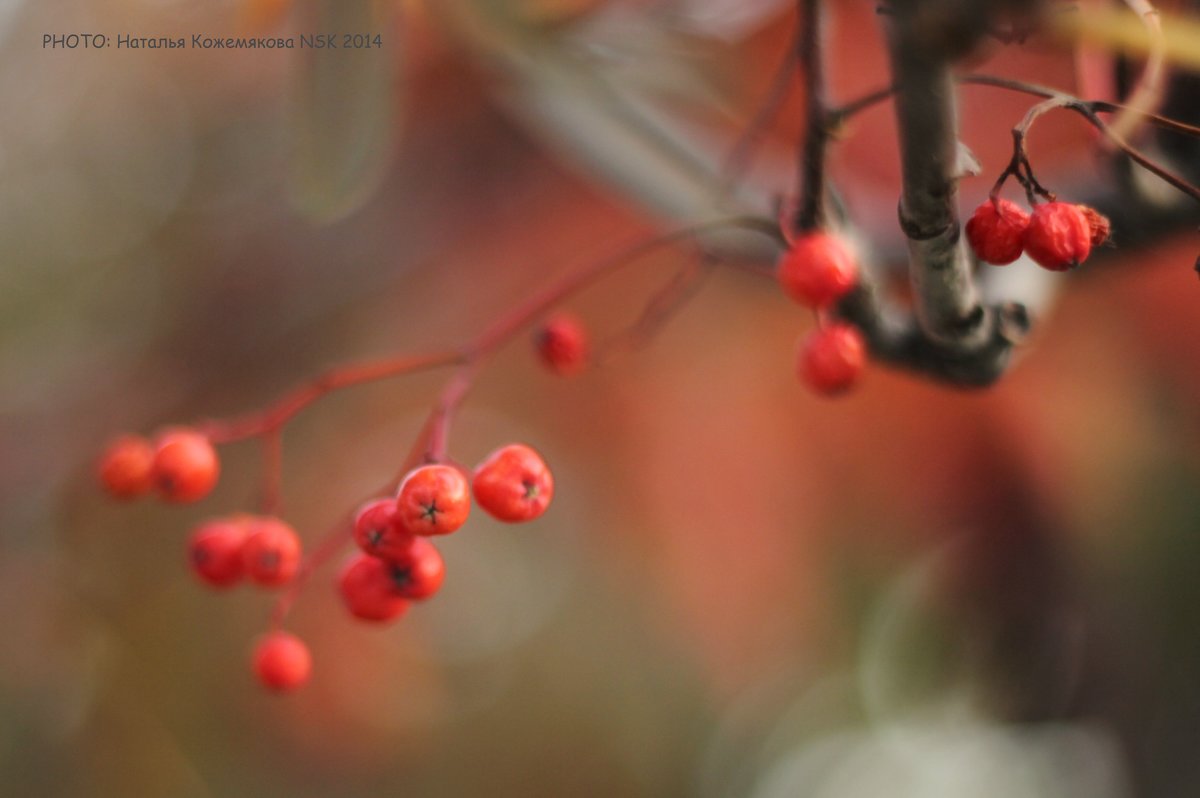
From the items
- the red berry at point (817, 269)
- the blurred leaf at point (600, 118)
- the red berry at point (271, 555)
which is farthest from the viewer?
the blurred leaf at point (600, 118)

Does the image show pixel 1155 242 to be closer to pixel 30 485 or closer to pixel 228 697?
pixel 30 485

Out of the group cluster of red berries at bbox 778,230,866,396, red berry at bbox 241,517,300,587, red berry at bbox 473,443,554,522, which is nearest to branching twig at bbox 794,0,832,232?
cluster of red berries at bbox 778,230,866,396

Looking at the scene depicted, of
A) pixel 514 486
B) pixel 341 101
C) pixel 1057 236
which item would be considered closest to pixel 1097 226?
pixel 1057 236

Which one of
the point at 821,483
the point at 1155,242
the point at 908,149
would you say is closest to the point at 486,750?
the point at 821,483

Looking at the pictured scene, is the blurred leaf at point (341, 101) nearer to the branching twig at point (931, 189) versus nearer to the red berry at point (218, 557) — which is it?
the red berry at point (218, 557)

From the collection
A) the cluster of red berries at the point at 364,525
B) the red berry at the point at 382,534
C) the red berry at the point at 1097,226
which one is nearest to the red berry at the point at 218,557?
the cluster of red berries at the point at 364,525

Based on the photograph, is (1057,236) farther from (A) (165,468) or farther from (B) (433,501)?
(A) (165,468)
